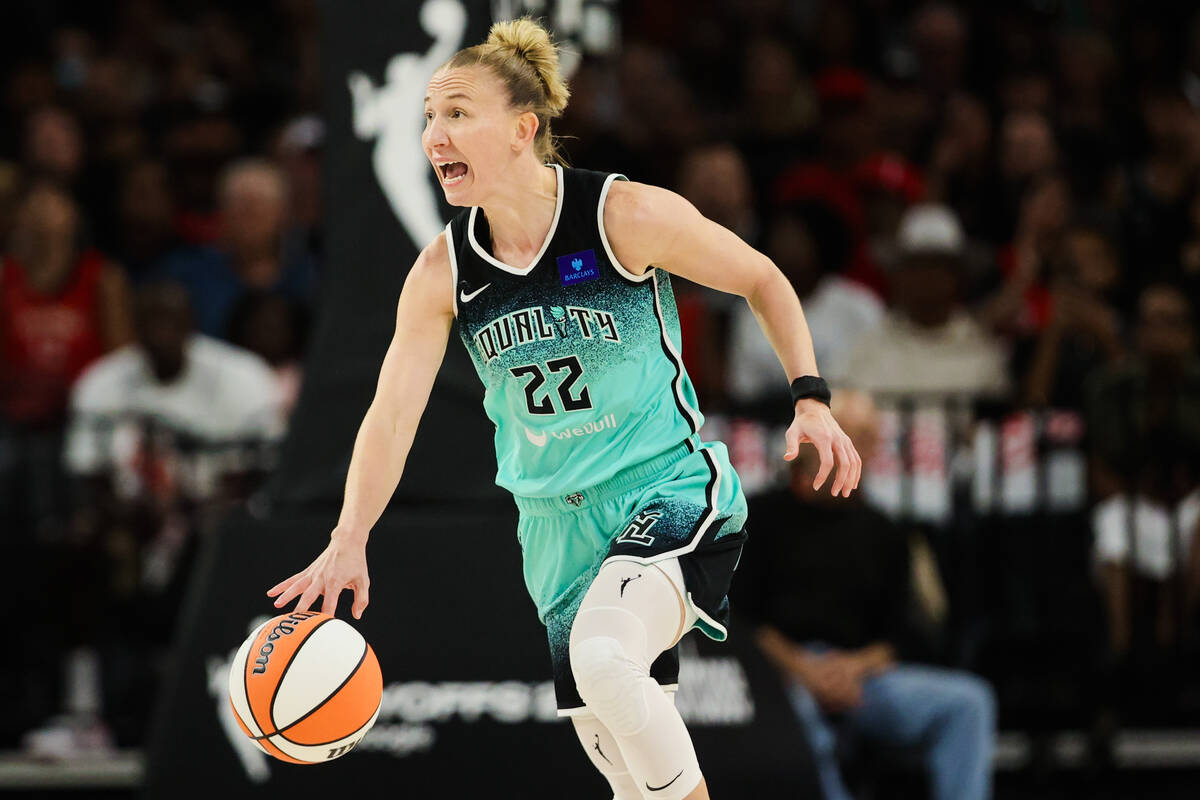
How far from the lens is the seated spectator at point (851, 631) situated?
741 centimetres

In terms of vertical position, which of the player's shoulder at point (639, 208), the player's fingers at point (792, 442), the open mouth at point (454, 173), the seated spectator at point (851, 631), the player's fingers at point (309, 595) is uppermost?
the open mouth at point (454, 173)

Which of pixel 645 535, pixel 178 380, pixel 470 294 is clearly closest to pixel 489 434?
pixel 470 294

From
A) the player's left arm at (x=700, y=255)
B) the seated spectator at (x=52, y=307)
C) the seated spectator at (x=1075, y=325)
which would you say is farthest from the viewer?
the seated spectator at (x=52, y=307)

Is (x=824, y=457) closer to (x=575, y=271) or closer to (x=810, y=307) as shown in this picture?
(x=575, y=271)

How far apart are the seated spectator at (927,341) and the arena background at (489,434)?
0.23m

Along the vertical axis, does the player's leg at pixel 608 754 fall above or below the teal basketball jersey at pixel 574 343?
below

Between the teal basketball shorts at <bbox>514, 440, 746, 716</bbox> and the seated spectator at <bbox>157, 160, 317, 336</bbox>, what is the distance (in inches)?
192

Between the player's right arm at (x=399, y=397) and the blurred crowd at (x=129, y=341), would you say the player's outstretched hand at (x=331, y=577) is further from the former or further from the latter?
the blurred crowd at (x=129, y=341)

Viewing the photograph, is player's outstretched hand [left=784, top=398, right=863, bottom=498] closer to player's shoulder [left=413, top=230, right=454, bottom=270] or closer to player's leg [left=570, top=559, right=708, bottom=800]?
player's leg [left=570, top=559, right=708, bottom=800]

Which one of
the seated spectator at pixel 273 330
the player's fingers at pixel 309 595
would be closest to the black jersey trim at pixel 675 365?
the player's fingers at pixel 309 595

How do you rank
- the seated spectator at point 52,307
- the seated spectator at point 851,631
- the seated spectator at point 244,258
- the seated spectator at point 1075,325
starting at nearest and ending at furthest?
the seated spectator at point 851,631
the seated spectator at point 1075,325
the seated spectator at point 52,307
the seated spectator at point 244,258

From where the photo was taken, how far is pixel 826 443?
4.18 m

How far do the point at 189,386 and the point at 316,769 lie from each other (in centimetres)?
299

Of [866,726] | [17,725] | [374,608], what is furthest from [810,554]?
[17,725]
